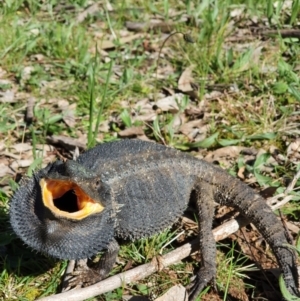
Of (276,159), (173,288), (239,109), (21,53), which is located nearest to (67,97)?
(21,53)

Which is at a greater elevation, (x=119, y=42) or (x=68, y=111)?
(x=119, y=42)

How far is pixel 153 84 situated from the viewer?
16.5 ft

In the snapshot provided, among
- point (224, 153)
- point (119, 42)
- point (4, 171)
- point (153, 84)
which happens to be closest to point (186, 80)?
point (153, 84)

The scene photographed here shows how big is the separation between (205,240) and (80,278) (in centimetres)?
75

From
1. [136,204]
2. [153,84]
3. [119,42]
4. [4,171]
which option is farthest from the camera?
[119,42]

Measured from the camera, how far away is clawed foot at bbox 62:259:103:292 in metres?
3.28

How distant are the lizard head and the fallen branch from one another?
0.19 m

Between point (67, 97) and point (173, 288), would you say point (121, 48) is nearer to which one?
point (67, 97)

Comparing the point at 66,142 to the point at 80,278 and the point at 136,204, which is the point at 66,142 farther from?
the point at 80,278

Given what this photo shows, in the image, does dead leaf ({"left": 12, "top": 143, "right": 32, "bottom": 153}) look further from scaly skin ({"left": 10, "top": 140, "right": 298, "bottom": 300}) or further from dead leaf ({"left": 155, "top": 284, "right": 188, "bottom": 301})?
dead leaf ({"left": 155, "top": 284, "right": 188, "bottom": 301})

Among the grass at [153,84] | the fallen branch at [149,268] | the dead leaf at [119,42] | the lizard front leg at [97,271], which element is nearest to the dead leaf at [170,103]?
the grass at [153,84]

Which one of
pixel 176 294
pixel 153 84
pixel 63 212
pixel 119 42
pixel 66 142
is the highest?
pixel 63 212

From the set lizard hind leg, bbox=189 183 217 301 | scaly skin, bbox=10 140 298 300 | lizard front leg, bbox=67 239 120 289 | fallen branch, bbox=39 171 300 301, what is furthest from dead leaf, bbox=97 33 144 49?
lizard front leg, bbox=67 239 120 289

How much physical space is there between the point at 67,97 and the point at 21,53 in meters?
0.67
